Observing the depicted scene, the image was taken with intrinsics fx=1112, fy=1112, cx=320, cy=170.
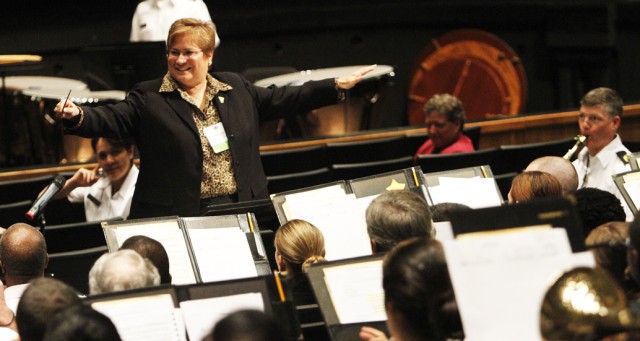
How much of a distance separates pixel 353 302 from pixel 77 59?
635 cm

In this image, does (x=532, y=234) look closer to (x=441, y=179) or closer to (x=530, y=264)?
(x=530, y=264)

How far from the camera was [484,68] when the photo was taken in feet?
30.4

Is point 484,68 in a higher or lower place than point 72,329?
higher

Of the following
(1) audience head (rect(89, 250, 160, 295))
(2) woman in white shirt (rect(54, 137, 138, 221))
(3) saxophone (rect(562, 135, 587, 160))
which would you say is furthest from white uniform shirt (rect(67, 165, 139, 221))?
(1) audience head (rect(89, 250, 160, 295))

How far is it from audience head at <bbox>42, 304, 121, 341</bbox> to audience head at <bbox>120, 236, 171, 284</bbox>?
1.00 metres

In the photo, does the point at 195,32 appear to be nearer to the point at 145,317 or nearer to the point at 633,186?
the point at 633,186

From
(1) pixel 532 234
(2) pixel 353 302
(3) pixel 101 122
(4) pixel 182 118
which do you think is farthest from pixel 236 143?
(1) pixel 532 234

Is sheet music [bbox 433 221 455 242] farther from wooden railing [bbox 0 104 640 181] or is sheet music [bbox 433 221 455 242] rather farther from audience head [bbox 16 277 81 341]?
wooden railing [bbox 0 104 640 181]

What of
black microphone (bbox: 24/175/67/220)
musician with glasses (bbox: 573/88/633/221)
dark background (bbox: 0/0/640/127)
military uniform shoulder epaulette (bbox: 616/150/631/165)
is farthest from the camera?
dark background (bbox: 0/0/640/127)

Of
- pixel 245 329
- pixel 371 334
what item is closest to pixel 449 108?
pixel 371 334

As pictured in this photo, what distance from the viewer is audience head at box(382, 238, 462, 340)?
2.56 meters

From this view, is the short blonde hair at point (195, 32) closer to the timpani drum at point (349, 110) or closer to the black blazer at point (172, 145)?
the black blazer at point (172, 145)

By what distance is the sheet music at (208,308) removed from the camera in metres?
3.02

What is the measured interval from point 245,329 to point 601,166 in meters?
3.79
